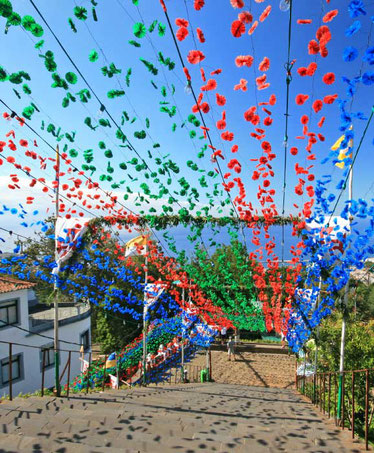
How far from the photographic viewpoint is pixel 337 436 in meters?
4.14

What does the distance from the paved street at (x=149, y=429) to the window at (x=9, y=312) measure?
9063mm

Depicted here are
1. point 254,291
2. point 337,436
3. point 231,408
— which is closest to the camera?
point 337,436

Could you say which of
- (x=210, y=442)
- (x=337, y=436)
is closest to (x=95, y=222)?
(x=210, y=442)

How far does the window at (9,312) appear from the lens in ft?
41.4

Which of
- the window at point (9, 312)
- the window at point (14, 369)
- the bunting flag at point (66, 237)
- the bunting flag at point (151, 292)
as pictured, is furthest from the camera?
the window at point (9, 312)

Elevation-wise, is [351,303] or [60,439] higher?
[60,439]

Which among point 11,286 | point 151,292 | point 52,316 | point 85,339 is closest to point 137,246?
point 151,292

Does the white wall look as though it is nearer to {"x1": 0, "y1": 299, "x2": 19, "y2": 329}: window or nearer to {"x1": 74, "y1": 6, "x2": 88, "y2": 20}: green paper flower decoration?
{"x1": 0, "y1": 299, "x2": 19, "y2": 329}: window

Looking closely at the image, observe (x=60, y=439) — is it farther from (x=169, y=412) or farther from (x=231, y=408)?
(x=231, y=408)

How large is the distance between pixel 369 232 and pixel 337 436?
336cm

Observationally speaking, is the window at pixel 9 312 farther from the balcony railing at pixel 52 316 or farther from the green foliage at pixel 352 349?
the green foliage at pixel 352 349

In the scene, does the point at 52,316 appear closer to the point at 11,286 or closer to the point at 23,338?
the point at 23,338

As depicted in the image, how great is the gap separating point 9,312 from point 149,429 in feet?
37.5

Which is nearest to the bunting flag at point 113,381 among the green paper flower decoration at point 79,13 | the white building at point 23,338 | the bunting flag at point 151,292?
the white building at point 23,338
